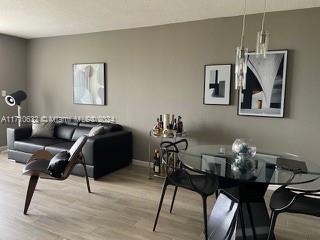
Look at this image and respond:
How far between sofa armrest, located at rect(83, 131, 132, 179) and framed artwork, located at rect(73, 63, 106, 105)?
941mm

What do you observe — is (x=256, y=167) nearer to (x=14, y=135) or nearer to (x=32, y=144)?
(x=32, y=144)

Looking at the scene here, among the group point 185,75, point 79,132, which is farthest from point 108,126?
point 185,75

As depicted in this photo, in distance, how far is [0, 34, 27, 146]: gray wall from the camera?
17.5 feet

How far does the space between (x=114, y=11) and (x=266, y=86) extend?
2.32m

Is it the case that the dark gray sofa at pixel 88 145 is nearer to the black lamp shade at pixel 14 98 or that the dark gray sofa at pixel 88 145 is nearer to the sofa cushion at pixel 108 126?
the sofa cushion at pixel 108 126

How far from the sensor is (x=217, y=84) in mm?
3889

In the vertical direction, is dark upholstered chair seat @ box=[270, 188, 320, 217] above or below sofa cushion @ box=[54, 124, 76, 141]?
below

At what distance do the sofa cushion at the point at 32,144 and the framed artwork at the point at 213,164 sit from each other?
113 inches

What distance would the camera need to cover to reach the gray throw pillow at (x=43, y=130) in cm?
477

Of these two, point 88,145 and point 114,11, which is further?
point 88,145

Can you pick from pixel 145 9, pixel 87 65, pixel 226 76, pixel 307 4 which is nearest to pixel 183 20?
pixel 145 9

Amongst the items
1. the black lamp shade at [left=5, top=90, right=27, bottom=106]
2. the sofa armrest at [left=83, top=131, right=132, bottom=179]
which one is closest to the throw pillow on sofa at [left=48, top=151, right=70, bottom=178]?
the sofa armrest at [left=83, top=131, right=132, bottom=179]

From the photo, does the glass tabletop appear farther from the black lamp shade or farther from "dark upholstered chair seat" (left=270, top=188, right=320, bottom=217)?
the black lamp shade

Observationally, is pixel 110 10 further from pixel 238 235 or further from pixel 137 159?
pixel 238 235
